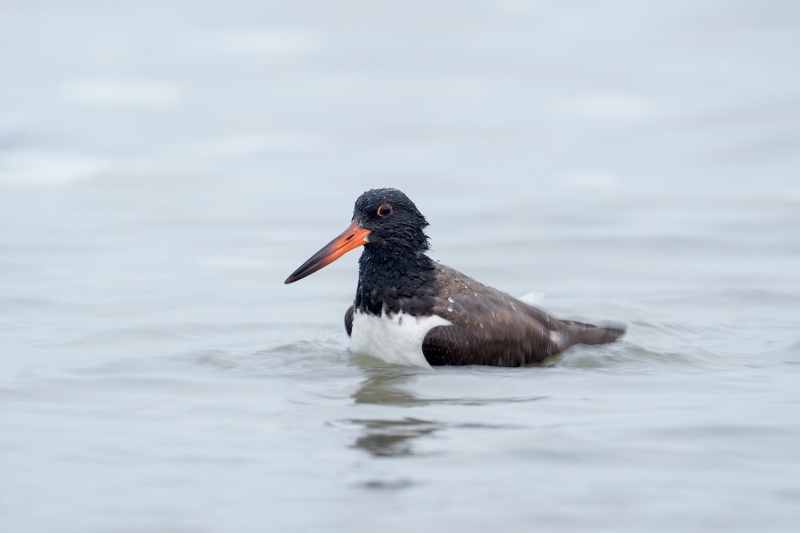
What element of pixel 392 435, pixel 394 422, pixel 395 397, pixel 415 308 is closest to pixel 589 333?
pixel 415 308

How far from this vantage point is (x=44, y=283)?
13734mm

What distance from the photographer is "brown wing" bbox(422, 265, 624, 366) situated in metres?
9.53

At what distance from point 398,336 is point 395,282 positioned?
1.45ft

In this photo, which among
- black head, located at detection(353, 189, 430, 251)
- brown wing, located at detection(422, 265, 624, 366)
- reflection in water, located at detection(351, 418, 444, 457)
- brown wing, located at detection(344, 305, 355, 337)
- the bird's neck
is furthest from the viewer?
brown wing, located at detection(344, 305, 355, 337)

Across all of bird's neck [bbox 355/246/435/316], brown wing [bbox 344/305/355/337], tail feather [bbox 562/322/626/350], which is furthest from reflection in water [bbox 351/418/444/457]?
tail feather [bbox 562/322/626/350]

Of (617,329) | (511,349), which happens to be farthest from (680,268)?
(511,349)

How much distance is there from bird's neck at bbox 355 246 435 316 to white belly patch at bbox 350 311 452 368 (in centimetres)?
6

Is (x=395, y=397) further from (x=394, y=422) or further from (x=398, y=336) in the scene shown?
(x=398, y=336)

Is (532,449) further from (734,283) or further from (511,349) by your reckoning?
(734,283)

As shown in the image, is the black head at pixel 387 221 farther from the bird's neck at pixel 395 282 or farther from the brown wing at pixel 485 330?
the brown wing at pixel 485 330

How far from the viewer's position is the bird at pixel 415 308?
962 cm

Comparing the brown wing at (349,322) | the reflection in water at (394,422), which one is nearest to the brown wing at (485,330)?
the reflection in water at (394,422)

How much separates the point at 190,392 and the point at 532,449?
107 inches

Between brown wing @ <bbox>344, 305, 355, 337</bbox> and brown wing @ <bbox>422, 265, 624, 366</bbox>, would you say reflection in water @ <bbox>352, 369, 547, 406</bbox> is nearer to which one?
brown wing @ <bbox>422, 265, 624, 366</bbox>
